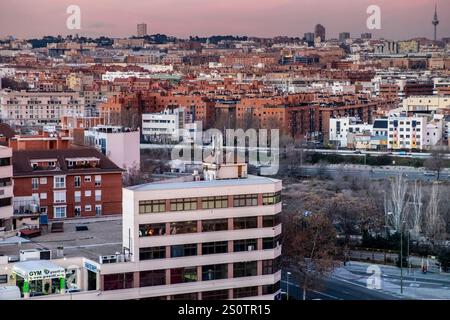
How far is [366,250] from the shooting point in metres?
5.81

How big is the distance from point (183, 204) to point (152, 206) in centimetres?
10

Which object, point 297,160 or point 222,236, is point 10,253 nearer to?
point 222,236

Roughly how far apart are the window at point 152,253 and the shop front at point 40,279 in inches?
10.4

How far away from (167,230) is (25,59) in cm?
2311

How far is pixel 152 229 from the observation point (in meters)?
3.06

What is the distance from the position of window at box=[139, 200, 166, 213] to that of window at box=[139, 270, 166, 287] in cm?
17

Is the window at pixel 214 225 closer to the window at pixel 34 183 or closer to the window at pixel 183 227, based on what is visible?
the window at pixel 183 227

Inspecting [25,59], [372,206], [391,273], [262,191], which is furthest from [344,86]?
[262,191]

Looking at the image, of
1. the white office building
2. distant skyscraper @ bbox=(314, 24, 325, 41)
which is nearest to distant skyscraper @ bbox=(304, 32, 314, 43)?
distant skyscraper @ bbox=(314, 24, 325, 41)

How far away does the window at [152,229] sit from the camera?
120 inches

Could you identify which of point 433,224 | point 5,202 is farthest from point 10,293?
point 433,224

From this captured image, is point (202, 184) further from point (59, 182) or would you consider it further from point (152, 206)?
point (59, 182)

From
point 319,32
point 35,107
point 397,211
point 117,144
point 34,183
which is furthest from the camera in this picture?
point 319,32
